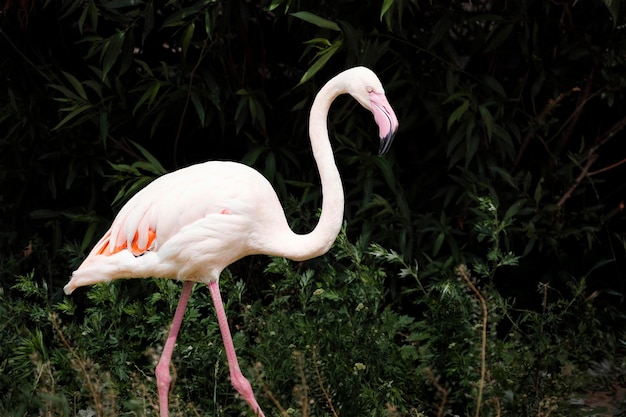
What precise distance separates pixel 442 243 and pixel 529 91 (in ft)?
2.90

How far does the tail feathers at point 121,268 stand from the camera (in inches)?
150

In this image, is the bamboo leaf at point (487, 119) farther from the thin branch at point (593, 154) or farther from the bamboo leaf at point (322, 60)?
the bamboo leaf at point (322, 60)

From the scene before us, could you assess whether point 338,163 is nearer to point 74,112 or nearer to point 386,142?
point 74,112

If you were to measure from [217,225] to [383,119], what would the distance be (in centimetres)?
65

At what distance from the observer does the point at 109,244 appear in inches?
154

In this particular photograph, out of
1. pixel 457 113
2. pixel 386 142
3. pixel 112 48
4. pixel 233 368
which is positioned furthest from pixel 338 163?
pixel 233 368

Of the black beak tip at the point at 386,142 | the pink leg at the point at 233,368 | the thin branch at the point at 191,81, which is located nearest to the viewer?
the black beak tip at the point at 386,142

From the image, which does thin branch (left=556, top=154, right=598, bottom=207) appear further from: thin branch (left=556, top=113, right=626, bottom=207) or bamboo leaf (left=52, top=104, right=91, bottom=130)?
bamboo leaf (left=52, top=104, right=91, bottom=130)

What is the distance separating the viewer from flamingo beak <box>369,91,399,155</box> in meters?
3.72

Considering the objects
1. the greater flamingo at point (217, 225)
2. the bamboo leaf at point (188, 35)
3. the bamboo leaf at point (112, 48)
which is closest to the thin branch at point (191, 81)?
the bamboo leaf at point (188, 35)

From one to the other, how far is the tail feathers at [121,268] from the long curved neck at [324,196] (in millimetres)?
443

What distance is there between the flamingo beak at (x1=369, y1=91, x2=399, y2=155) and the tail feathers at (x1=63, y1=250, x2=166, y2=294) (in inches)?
33.2

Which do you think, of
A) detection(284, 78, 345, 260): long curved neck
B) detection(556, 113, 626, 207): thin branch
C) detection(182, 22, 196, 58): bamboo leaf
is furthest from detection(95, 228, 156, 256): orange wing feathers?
detection(556, 113, 626, 207): thin branch

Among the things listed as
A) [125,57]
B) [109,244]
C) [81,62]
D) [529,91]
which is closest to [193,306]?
[109,244]
